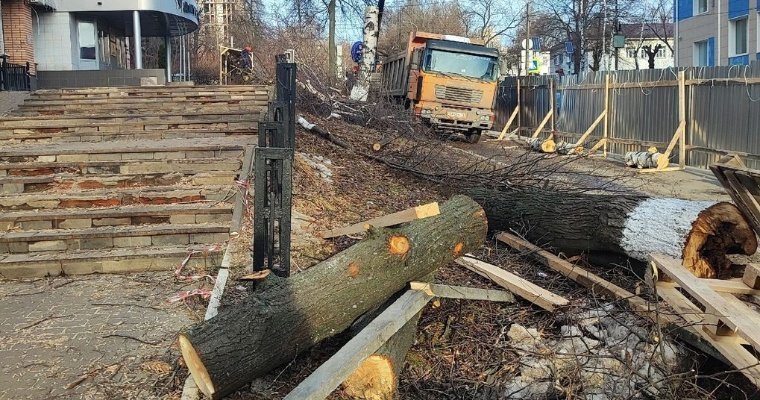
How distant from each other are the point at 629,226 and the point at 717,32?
2856 cm

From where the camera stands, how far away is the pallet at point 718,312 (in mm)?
3709

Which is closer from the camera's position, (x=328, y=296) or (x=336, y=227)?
(x=328, y=296)

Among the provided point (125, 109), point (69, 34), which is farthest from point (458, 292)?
point (69, 34)

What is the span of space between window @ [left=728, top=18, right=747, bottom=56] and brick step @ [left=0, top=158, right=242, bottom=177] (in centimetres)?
2752

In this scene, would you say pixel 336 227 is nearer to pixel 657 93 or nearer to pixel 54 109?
pixel 54 109

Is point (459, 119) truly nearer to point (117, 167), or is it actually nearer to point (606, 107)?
point (606, 107)

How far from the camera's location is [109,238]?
6.65 m

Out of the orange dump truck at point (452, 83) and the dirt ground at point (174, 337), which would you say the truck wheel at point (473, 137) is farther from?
the dirt ground at point (174, 337)

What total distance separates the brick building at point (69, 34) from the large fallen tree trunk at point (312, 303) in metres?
18.1

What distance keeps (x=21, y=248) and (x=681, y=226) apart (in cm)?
599

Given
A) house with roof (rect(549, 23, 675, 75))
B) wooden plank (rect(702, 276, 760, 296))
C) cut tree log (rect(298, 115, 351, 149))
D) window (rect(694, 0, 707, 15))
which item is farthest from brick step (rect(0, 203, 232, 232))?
house with roof (rect(549, 23, 675, 75))

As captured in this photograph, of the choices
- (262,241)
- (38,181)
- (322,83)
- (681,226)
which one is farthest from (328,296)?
(322,83)

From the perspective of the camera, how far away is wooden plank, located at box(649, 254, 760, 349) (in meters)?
3.69

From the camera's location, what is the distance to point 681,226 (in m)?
5.22
